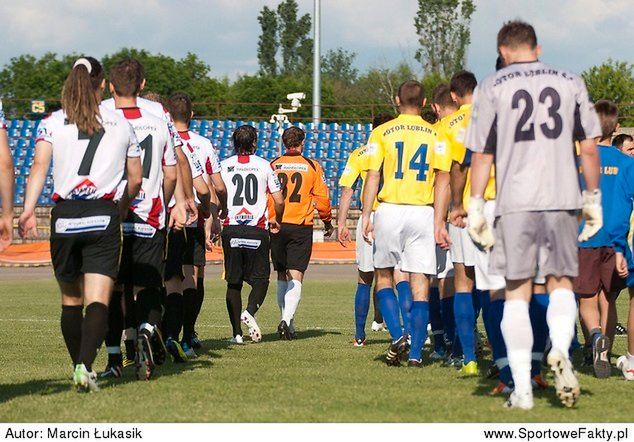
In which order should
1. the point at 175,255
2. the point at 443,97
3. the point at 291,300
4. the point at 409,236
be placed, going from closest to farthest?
1. the point at 409,236
2. the point at 443,97
3. the point at 175,255
4. the point at 291,300

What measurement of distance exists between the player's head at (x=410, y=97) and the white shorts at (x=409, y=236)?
82 cm

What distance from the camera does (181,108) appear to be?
11445 millimetres

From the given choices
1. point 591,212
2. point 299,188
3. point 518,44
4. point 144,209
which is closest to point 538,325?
point 591,212

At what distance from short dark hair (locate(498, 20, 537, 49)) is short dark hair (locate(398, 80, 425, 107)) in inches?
109

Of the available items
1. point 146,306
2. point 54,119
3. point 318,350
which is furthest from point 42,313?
point 54,119

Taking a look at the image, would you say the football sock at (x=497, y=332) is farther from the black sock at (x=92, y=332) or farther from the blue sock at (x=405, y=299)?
the black sock at (x=92, y=332)

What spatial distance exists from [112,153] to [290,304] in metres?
6.20

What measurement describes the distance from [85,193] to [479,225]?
2656 millimetres

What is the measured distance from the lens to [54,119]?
8219 mm

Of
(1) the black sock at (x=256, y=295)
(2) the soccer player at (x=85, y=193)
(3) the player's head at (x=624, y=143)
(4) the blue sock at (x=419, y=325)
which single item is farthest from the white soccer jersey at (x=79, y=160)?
(1) the black sock at (x=256, y=295)

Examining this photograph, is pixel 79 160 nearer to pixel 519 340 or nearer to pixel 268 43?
pixel 519 340

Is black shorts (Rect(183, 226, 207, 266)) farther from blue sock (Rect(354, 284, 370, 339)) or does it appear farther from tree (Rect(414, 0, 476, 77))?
tree (Rect(414, 0, 476, 77))
